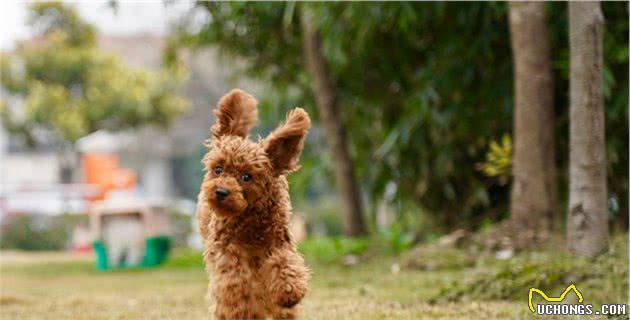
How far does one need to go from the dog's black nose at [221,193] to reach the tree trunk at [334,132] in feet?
24.1

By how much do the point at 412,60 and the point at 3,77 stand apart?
15.7m

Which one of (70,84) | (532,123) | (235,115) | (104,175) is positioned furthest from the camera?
(104,175)

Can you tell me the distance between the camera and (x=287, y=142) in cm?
379

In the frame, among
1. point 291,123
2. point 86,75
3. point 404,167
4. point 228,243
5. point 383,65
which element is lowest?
point 228,243

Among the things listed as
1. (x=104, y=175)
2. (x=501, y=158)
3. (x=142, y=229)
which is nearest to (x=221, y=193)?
(x=501, y=158)

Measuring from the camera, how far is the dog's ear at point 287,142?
148 inches

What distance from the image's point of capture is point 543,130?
7836 millimetres

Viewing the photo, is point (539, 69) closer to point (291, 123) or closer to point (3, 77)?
point (291, 123)

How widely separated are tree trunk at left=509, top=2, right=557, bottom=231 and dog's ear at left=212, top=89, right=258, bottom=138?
4057 mm

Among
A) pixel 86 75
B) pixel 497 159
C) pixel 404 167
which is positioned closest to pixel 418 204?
pixel 404 167

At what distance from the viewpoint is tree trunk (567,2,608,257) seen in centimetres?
610

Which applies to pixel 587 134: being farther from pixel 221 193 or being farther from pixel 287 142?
pixel 221 193

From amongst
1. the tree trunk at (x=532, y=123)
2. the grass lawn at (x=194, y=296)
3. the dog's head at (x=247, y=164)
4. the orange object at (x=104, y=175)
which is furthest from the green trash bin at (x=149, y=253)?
the orange object at (x=104, y=175)

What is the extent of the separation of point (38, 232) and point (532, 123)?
12430mm
